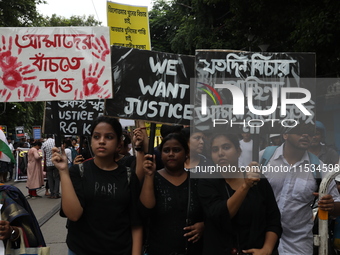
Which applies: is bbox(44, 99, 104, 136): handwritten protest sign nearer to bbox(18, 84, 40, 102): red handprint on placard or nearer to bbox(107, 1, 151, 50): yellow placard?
bbox(107, 1, 151, 50): yellow placard

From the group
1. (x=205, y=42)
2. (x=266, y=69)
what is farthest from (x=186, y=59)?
(x=205, y=42)

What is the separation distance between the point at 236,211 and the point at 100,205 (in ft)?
3.03

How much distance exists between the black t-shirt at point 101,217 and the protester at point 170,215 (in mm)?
175

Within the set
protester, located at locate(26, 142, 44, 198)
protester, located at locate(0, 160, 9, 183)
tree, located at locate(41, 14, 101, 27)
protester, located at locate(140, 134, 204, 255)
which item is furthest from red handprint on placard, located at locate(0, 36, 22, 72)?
tree, located at locate(41, 14, 101, 27)

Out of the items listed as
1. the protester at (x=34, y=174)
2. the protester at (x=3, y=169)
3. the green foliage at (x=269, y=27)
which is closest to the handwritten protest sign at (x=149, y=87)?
the green foliage at (x=269, y=27)

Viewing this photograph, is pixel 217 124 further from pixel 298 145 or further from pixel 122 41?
pixel 122 41

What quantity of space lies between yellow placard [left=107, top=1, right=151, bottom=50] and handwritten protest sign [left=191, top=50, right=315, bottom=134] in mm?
5488

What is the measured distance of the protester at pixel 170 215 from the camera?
3754 millimetres

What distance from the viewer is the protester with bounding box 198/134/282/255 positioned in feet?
11.1

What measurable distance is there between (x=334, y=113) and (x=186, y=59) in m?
17.9

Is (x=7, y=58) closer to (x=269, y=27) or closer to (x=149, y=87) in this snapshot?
(x=149, y=87)

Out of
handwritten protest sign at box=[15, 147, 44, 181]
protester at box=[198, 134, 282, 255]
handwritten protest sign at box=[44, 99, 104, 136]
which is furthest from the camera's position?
handwritten protest sign at box=[15, 147, 44, 181]

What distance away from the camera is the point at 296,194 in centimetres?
434

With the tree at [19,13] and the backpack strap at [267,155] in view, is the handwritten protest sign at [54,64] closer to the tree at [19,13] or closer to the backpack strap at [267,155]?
the backpack strap at [267,155]
